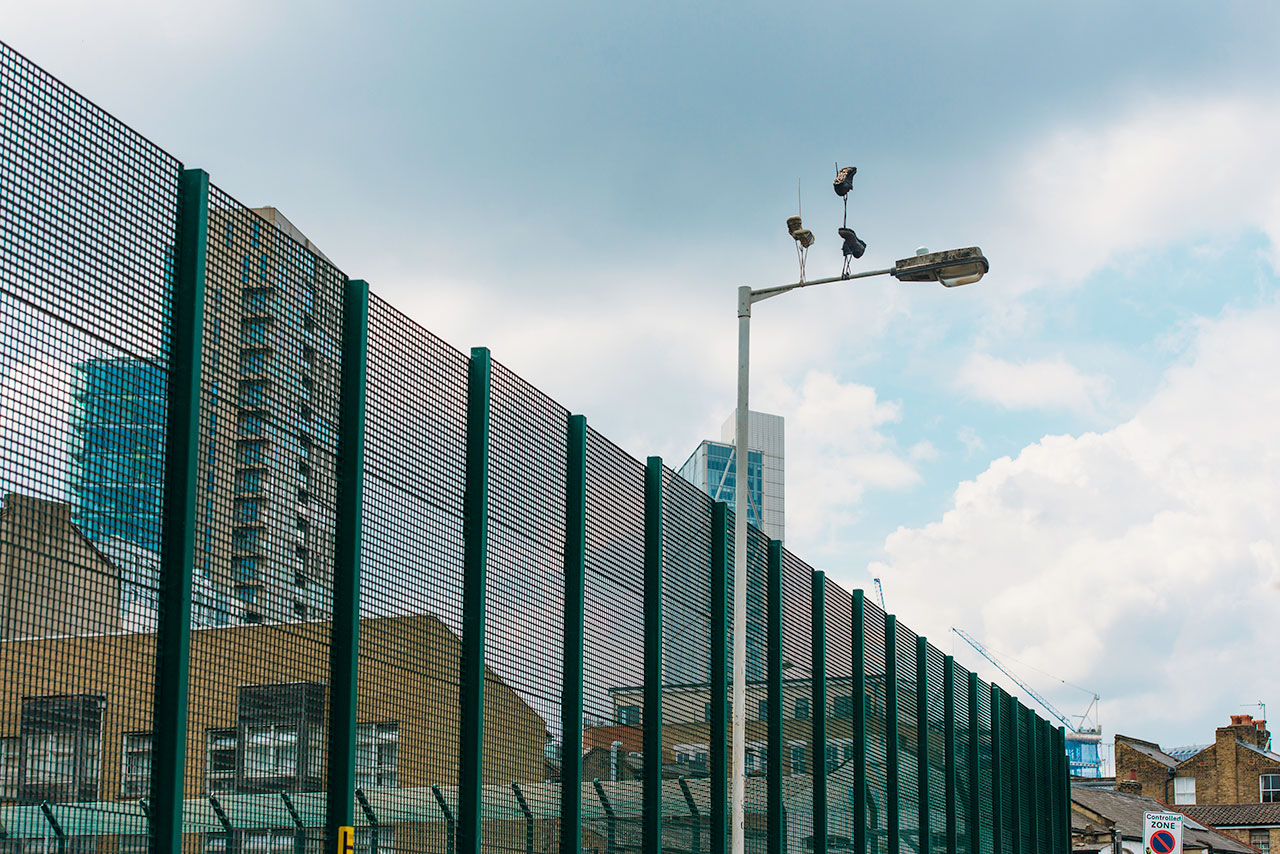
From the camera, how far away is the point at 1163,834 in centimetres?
2252

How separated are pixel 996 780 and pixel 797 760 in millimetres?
9675

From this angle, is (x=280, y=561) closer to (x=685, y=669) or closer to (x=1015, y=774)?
(x=685, y=669)

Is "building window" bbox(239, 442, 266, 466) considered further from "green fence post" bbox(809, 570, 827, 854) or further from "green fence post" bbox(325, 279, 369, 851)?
"green fence post" bbox(809, 570, 827, 854)

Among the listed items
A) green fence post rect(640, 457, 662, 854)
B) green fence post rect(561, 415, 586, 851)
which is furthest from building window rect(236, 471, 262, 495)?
green fence post rect(640, 457, 662, 854)

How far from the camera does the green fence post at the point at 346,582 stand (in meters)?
9.77

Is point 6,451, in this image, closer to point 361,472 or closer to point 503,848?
point 361,472

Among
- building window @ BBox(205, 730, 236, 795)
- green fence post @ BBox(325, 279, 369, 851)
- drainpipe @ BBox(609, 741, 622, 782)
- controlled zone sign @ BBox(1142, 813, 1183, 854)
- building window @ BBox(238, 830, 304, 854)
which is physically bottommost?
controlled zone sign @ BBox(1142, 813, 1183, 854)

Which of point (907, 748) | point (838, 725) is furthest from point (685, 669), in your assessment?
point (907, 748)

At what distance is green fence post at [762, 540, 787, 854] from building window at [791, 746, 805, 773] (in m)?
1.00

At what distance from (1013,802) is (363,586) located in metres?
21.8

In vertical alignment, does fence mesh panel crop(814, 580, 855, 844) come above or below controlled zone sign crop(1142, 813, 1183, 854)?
above

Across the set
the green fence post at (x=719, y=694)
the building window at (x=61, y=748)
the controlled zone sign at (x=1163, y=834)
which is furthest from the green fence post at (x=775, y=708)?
the building window at (x=61, y=748)

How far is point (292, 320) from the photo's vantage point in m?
9.84

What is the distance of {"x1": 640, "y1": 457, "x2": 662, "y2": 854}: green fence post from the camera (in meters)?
14.5
